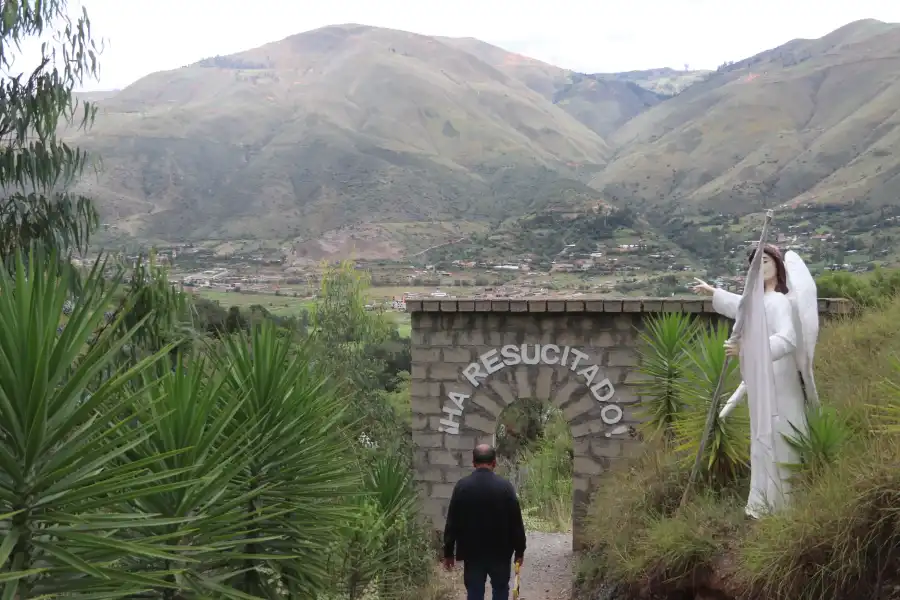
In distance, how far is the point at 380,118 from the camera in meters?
160

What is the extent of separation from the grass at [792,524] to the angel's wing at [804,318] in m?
0.50

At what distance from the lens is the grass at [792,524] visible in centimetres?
494

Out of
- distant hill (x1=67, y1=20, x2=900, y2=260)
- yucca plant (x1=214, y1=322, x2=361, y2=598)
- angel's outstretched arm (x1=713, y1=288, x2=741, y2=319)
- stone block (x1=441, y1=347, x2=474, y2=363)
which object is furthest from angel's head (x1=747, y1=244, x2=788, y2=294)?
distant hill (x1=67, y1=20, x2=900, y2=260)

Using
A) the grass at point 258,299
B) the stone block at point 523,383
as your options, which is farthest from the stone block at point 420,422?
the grass at point 258,299

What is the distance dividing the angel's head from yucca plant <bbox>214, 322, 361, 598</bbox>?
330 cm

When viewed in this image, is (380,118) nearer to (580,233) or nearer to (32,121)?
(580,233)

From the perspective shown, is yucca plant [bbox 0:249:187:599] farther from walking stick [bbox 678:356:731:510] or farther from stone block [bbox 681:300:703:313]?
stone block [bbox 681:300:703:313]

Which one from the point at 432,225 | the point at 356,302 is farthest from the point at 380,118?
the point at 356,302

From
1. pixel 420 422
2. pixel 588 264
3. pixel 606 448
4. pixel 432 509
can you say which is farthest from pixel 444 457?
pixel 588 264

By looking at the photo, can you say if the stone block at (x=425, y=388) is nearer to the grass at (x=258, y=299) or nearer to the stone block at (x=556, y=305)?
the stone block at (x=556, y=305)

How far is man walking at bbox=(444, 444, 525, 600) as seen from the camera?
5707 mm

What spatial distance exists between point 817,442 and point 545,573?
5751 mm

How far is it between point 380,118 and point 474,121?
1829 cm

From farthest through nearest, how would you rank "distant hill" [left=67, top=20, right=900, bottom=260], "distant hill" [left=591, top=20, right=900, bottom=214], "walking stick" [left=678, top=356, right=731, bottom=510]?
"distant hill" [left=67, top=20, right=900, bottom=260], "distant hill" [left=591, top=20, right=900, bottom=214], "walking stick" [left=678, top=356, right=731, bottom=510]
